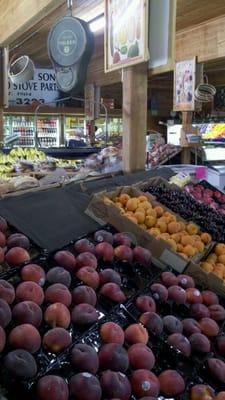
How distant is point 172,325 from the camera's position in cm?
149

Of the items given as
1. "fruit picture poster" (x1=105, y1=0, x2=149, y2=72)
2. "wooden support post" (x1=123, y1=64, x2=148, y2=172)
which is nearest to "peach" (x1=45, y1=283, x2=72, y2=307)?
"fruit picture poster" (x1=105, y1=0, x2=149, y2=72)

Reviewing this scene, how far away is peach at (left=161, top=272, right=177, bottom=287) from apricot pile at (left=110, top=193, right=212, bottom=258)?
0.28m

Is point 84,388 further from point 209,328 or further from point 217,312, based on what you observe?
point 217,312

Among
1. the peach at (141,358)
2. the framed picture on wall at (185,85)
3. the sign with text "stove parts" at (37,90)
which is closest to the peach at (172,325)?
the peach at (141,358)

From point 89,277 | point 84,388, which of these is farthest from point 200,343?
point 84,388

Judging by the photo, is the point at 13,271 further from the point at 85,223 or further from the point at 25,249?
the point at 85,223

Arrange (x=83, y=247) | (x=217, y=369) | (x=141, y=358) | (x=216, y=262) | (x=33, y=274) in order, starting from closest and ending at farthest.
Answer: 1. (x=141, y=358)
2. (x=217, y=369)
3. (x=33, y=274)
4. (x=83, y=247)
5. (x=216, y=262)

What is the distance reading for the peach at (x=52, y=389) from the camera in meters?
0.98

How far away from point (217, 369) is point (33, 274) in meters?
0.69

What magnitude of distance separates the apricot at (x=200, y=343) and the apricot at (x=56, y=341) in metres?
0.50

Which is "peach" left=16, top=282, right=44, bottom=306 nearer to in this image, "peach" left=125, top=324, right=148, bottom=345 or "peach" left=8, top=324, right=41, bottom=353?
"peach" left=8, top=324, right=41, bottom=353

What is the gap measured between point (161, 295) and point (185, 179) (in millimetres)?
2018

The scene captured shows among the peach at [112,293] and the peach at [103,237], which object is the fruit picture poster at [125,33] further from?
the peach at [112,293]

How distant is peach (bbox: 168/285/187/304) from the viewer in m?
1.68
